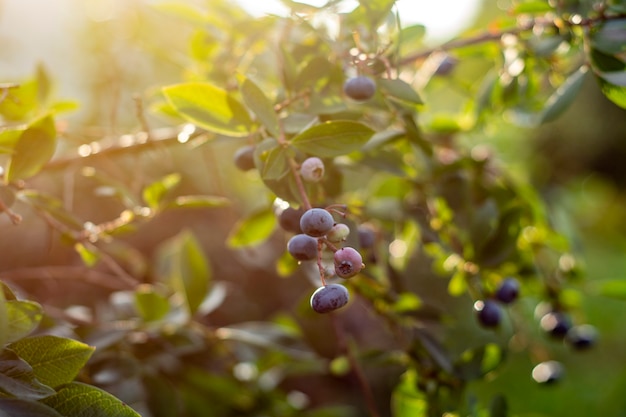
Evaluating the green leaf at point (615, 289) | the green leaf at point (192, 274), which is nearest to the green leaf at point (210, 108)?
the green leaf at point (192, 274)

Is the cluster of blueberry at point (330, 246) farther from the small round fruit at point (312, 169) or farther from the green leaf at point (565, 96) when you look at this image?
the green leaf at point (565, 96)

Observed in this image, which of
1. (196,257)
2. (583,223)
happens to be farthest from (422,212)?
(583,223)

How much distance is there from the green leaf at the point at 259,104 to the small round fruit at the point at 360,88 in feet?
0.26

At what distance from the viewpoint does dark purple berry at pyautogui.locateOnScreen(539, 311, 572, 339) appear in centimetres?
92

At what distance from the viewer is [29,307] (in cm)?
46

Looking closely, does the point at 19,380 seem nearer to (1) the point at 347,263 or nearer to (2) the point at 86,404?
(2) the point at 86,404

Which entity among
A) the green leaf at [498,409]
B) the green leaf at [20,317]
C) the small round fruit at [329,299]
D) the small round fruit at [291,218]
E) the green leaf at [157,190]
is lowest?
the green leaf at [498,409]

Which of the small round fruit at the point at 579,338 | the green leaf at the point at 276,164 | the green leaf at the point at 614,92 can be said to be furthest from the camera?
the small round fruit at the point at 579,338

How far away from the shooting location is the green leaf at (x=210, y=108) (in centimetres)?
58

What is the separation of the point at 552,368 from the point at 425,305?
0.32 m

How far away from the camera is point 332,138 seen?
0.55 m

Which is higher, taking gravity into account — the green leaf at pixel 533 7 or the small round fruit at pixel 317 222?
the green leaf at pixel 533 7

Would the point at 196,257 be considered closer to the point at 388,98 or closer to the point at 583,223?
the point at 388,98

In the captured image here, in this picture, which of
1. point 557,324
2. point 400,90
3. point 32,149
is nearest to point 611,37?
point 400,90
